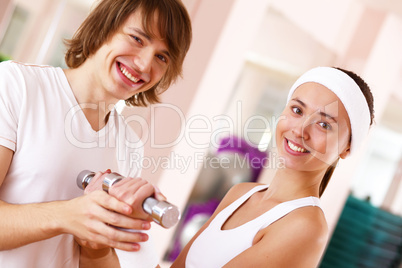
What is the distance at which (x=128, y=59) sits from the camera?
0.89 m

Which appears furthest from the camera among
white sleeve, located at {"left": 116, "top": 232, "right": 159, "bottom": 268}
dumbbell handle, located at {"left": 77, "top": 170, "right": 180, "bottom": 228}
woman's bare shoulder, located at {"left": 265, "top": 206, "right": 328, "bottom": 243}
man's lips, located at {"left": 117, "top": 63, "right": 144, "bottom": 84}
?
man's lips, located at {"left": 117, "top": 63, "right": 144, "bottom": 84}

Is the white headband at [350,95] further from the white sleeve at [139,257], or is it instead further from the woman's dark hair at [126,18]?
the white sleeve at [139,257]

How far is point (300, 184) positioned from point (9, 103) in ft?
1.97

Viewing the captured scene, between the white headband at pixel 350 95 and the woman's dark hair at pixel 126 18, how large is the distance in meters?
0.29

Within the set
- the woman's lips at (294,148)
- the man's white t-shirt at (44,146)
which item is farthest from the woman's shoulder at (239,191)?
the man's white t-shirt at (44,146)

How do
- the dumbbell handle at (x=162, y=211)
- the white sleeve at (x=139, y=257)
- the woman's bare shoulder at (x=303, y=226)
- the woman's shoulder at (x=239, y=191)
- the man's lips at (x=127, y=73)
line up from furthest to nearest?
the woman's shoulder at (x=239, y=191), the man's lips at (x=127, y=73), the woman's bare shoulder at (x=303, y=226), the white sleeve at (x=139, y=257), the dumbbell handle at (x=162, y=211)

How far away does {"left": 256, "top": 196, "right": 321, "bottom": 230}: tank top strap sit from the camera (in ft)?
2.79

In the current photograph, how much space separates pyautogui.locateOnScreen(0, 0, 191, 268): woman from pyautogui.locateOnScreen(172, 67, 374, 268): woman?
0.65 feet

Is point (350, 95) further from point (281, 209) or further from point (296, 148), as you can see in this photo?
point (281, 209)

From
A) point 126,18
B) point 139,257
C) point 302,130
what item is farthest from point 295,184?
point 126,18

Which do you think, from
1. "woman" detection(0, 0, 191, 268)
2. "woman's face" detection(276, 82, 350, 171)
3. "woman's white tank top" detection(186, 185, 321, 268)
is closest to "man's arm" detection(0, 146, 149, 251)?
"woman" detection(0, 0, 191, 268)

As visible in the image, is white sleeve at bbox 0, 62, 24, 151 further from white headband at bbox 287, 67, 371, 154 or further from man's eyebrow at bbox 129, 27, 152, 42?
→ white headband at bbox 287, 67, 371, 154

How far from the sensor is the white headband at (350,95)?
857mm

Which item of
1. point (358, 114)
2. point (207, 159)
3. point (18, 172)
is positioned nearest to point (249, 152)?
point (207, 159)
